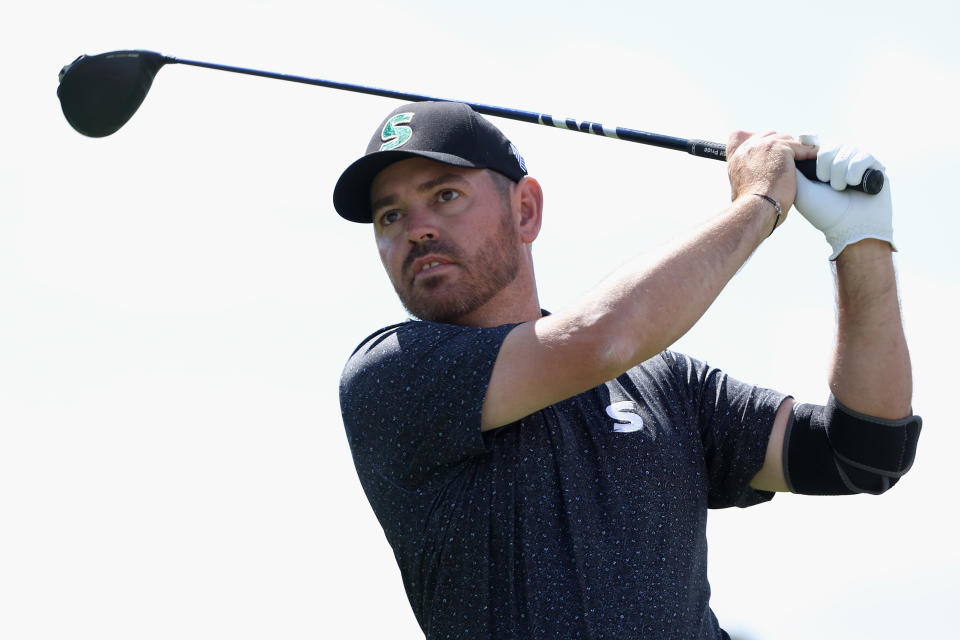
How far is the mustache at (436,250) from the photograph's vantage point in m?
4.34

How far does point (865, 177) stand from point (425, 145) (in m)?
1.57

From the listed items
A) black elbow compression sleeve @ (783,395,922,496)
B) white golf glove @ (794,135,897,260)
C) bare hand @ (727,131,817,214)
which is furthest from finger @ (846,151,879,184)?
black elbow compression sleeve @ (783,395,922,496)

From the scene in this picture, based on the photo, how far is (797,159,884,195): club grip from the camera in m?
4.12

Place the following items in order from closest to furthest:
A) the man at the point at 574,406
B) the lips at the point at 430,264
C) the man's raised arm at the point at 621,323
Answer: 1. the man's raised arm at the point at 621,323
2. the man at the point at 574,406
3. the lips at the point at 430,264

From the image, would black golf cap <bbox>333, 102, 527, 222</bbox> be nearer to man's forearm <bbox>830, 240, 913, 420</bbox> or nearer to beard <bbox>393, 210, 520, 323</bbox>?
beard <bbox>393, 210, 520, 323</bbox>

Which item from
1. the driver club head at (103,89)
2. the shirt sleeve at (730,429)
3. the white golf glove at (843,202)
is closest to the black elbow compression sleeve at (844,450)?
the shirt sleeve at (730,429)

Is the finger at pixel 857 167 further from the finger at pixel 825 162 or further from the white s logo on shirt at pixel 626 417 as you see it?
the white s logo on shirt at pixel 626 417

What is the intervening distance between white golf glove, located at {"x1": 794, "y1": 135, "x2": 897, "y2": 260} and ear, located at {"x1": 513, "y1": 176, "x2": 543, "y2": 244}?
117cm

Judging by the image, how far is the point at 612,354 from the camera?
3473 millimetres

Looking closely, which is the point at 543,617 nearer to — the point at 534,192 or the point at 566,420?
the point at 566,420

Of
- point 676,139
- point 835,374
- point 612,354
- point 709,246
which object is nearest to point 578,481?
point 612,354

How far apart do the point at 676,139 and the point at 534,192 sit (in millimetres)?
690

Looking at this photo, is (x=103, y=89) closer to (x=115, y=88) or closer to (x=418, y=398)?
(x=115, y=88)

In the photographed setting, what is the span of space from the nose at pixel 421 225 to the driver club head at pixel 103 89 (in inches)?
80.9
